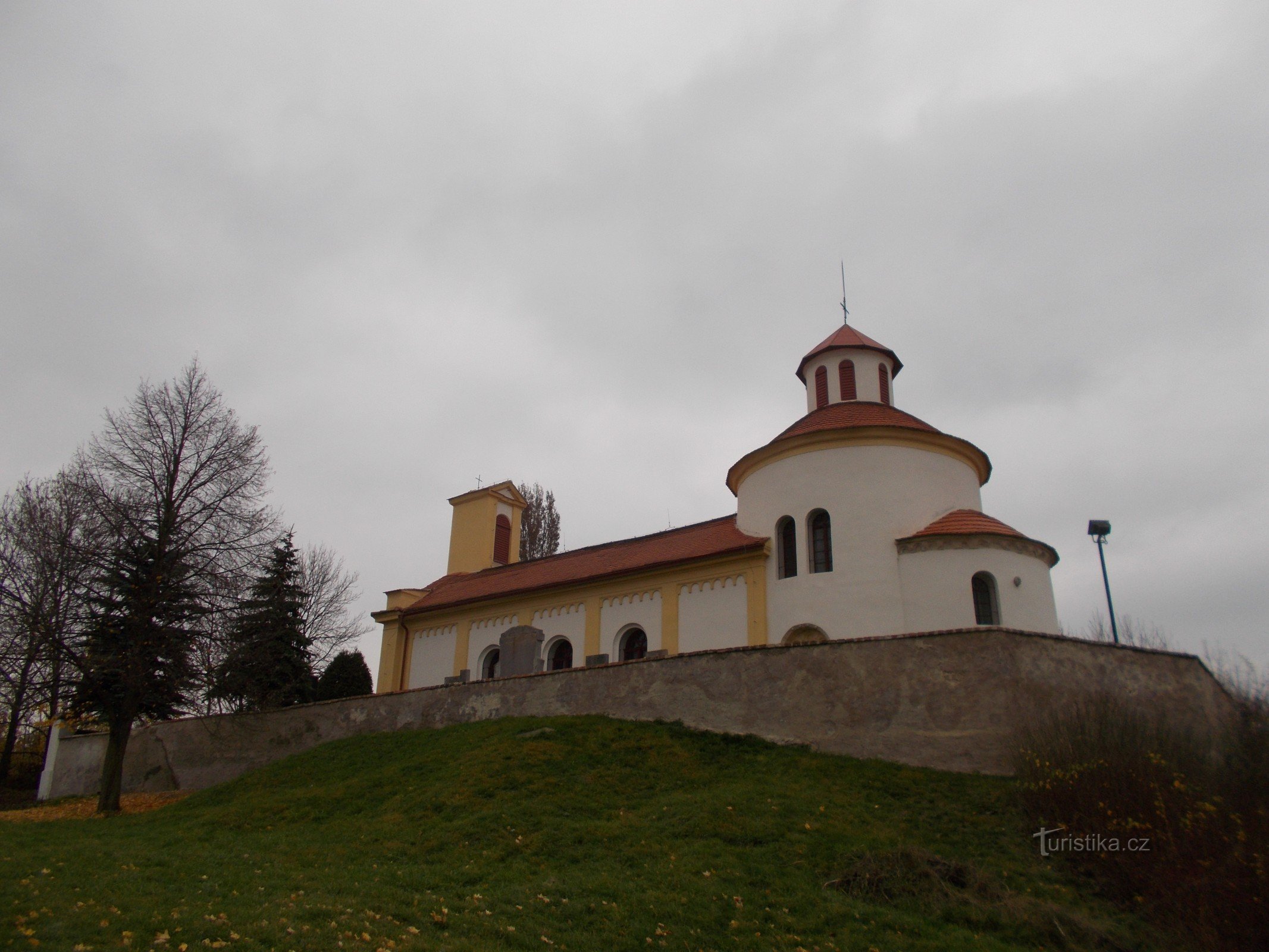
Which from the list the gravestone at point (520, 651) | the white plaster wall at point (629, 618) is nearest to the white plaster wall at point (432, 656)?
the white plaster wall at point (629, 618)

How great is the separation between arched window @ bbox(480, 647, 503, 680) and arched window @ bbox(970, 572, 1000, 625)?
51.5 feet

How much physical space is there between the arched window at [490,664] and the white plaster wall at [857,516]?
36.0ft

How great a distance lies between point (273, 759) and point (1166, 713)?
64.5 ft

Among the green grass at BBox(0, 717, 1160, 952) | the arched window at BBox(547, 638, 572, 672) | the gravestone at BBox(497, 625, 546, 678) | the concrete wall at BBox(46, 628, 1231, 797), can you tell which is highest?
the arched window at BBox(547, 638, 572, 672)

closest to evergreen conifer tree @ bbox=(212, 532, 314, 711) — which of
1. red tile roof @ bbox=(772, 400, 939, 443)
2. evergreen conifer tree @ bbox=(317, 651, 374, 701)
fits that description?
evergreen conifer tree @ bbox=(317, 651, 374, 701)

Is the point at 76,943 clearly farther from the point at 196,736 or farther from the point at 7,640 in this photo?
the point at 196,736

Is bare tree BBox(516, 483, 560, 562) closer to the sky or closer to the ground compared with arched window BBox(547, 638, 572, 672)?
closer to the sky

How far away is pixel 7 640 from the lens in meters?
18.9

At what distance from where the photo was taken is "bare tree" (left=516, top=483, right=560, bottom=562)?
45938 millimetres

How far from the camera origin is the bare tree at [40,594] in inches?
720

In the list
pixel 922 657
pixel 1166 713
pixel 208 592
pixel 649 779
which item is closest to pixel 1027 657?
pixel 922 657

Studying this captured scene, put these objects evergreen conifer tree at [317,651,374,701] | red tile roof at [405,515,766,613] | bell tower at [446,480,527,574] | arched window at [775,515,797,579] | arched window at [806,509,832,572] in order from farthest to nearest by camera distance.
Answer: bell tower at [446,480,527,574], evergreen conifer tree at [317,651,374,701], red tile roof at [405,515,766,613], arched window at [775,515,797,579], arched window at [806,509,832,572]

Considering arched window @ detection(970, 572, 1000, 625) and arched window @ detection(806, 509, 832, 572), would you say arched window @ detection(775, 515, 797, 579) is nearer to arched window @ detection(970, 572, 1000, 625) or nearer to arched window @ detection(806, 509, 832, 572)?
arched window @ detection(806, 509, 832, 572)

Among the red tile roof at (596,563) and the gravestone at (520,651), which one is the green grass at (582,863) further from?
→ the red tile roof at (596,563)
